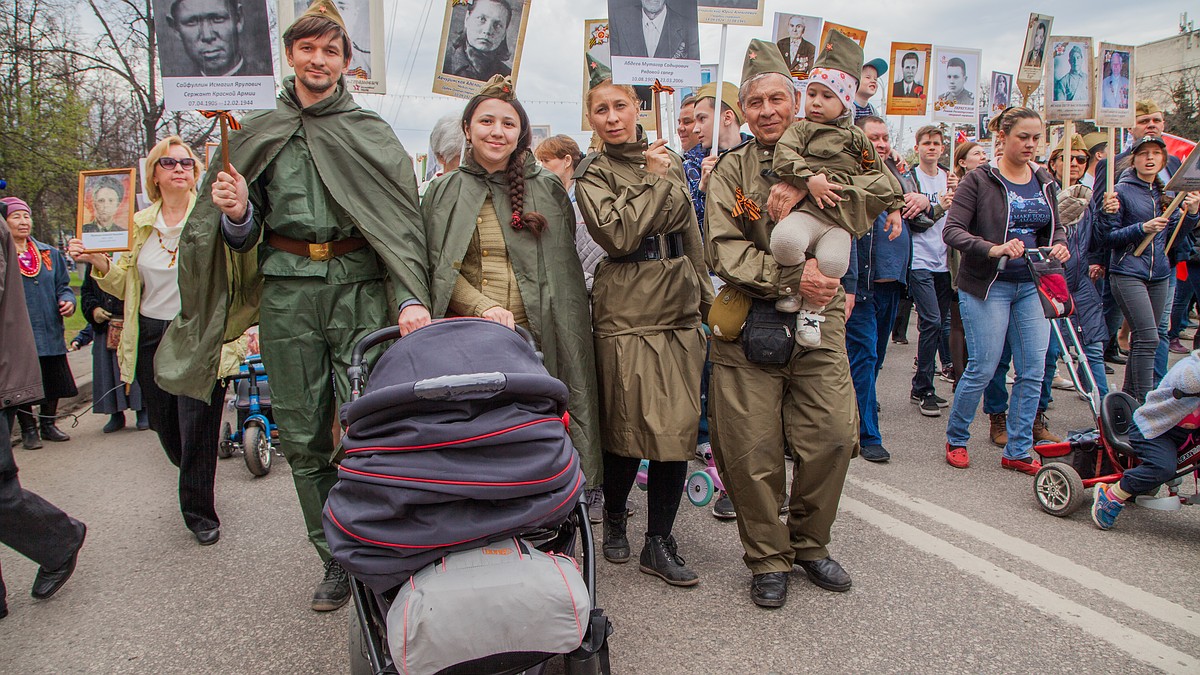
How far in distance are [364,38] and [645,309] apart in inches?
119

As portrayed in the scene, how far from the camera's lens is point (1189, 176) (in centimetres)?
540

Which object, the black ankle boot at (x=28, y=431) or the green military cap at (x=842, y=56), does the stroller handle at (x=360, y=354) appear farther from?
the black ankle boot at (x=28, y=431)

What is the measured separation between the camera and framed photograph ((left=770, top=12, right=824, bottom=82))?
21.9 feet

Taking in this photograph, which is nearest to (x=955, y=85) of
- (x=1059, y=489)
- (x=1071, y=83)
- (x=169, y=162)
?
(x=1071, y=83)

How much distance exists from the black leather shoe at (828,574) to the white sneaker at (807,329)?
96 cm

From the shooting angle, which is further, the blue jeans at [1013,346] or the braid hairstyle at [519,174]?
the blue jeans at [1013,346]

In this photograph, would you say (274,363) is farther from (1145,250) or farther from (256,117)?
(1145,250)

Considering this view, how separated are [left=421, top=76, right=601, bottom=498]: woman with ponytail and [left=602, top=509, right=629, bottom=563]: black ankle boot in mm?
424

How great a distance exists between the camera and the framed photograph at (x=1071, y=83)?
6434 mm

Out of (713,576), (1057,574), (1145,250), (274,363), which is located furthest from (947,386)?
(274,363)

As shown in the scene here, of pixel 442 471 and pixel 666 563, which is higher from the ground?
pixel 442 471

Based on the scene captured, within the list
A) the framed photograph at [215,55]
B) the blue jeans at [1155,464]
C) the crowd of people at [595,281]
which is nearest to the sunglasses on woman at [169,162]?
the crowd of people at [595,281]

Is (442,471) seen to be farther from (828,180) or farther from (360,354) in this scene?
(828,180)

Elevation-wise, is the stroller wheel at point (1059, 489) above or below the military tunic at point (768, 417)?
below
